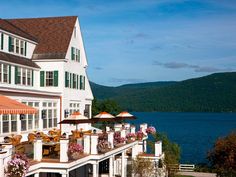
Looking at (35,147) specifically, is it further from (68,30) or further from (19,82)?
(68,30)

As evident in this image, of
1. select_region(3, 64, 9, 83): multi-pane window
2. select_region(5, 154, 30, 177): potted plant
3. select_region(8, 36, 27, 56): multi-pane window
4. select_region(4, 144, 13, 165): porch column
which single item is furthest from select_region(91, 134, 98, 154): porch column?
select_region(8, 36, 27, 56): multi-pane window

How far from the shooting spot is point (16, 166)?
15.2 meters

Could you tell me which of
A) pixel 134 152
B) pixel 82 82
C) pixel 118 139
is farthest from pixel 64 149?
pixel 82 82

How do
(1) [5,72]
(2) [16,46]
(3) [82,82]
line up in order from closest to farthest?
(1) [5,72] < (2) [16,46] < (3) [82,82]

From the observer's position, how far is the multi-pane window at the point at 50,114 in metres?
31.6

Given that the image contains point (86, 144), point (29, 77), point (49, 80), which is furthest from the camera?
point (49, 80)

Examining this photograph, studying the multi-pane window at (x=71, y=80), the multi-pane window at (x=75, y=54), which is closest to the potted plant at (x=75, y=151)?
the multi-pane window at (x=71, y=80)

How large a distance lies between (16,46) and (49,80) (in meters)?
4.03

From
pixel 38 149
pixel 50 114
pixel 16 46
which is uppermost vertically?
pixel 16 46

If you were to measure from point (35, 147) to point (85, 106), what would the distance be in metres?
22.9

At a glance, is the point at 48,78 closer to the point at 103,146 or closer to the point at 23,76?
the point at 23,76

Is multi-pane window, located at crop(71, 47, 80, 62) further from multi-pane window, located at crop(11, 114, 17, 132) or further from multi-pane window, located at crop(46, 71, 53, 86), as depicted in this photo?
multi-pane window, located at crop(11, 114, 17, 132)

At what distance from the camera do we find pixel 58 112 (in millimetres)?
33969

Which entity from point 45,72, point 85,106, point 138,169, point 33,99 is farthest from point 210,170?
point 33,99
